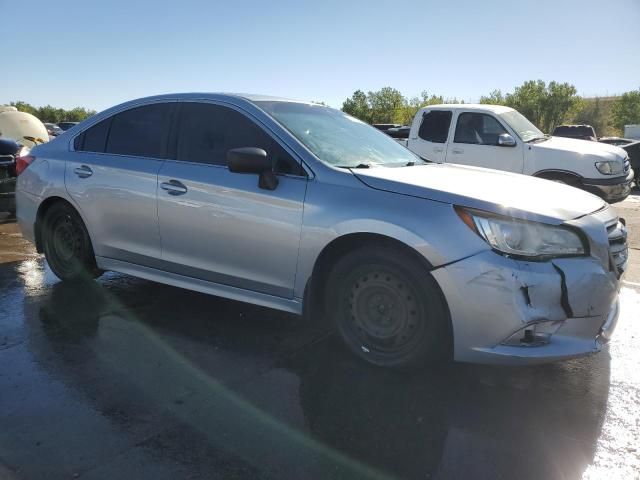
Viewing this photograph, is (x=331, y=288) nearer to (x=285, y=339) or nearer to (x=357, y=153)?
(x=285, y=339)

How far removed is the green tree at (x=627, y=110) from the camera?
1863 inches

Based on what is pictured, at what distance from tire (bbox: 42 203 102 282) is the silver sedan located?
0.07 ft

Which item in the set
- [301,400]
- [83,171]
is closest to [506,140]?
[83,171]

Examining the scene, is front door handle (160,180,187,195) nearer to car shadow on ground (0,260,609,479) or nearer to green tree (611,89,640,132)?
car shadow on ground (0,260,609,479)

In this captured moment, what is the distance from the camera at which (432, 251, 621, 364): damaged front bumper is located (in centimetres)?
287

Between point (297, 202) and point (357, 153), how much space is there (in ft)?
2.60

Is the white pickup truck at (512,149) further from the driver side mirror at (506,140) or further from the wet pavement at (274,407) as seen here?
the wet pavement at (274,407)

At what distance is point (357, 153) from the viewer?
13.3 feet

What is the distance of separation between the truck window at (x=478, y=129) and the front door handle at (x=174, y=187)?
6.86m

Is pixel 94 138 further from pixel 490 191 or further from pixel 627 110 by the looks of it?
pixel 627 110

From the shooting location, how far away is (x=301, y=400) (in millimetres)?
3084

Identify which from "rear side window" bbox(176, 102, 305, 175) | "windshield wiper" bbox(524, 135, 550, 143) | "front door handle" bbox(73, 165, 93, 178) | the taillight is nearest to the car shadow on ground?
"front door handle" bbox(73, 165, 93, 178)

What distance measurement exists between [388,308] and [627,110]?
53401 mm

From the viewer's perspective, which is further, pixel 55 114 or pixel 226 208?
pixel 55 114
